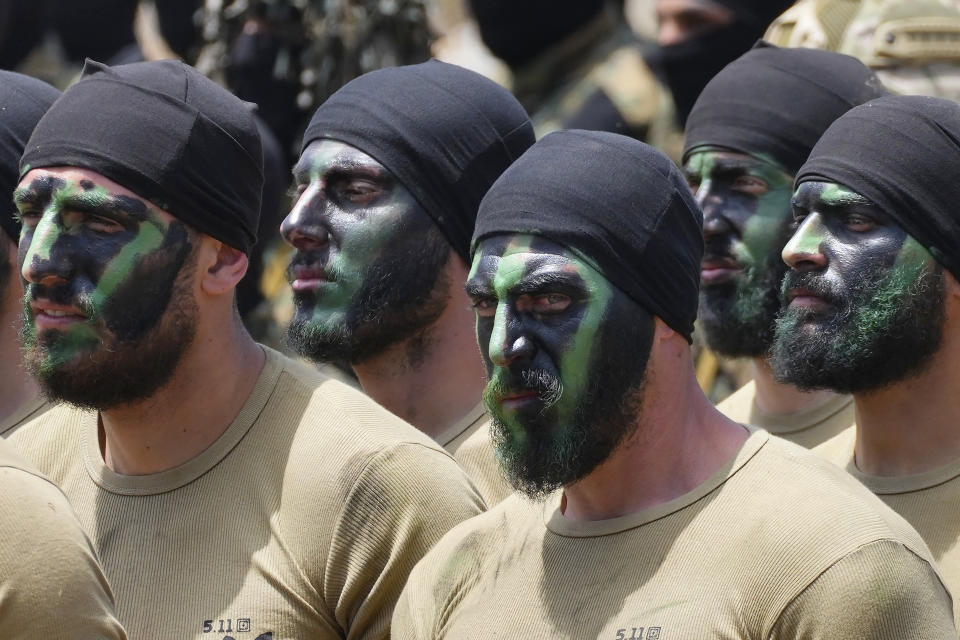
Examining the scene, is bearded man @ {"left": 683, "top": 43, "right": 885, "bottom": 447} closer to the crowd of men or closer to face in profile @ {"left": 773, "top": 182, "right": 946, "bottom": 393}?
the crowd of men

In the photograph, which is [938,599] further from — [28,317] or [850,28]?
[850,28]

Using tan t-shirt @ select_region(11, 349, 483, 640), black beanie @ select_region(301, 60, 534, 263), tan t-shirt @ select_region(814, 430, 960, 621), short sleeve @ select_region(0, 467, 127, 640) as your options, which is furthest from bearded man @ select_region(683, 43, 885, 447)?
short sleeve @ select_region(0, 467, 127, 640)

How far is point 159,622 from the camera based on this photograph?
505cm

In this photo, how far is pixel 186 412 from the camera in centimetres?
539

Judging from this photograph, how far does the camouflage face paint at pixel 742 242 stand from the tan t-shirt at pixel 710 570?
1.77 m

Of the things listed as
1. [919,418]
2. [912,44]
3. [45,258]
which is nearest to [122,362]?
[45,258]

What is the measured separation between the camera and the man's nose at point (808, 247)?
17.4ft

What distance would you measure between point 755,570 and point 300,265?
2280mm

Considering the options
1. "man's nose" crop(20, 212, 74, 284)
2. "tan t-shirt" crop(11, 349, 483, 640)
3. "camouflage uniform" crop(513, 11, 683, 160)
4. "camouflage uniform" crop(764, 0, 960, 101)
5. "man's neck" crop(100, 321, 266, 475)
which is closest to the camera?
"tan t-shirt" crop(11, 349, 483, 640)

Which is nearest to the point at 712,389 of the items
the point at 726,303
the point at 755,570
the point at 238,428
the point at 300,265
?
the point at 726,303

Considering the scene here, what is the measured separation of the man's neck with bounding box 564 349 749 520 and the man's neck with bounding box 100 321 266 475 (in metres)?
1.12

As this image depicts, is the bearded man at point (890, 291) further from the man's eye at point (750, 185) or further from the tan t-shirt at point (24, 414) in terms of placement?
the tan t-shirt at point (24, 414)

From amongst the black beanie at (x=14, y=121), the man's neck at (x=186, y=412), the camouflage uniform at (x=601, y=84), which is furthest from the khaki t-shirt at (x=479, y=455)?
the camouflage uniform at (x=601, y=84)

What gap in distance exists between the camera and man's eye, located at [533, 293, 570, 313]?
15.3 feet
